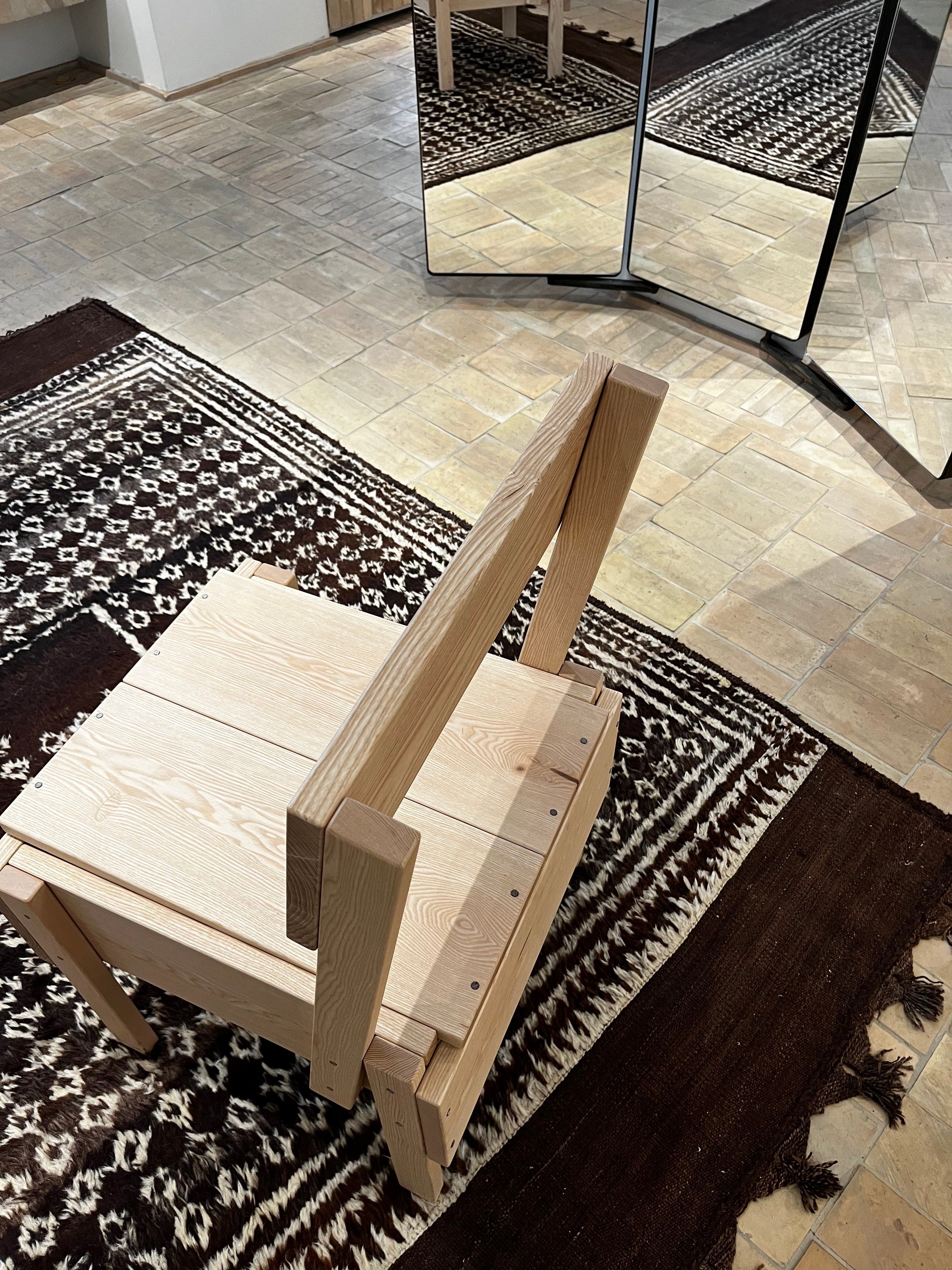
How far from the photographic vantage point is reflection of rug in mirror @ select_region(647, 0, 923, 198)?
7.91 feet

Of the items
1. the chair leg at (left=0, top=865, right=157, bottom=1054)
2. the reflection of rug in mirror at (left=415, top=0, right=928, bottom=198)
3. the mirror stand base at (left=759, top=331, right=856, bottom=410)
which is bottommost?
the mirror stand base at (left=759, top=331, right=856, bottom=410)

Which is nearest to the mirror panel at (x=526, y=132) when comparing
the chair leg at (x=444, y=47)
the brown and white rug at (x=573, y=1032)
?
the chair leg at (x=444, y=47)

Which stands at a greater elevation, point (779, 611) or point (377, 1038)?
point (377, 1038)

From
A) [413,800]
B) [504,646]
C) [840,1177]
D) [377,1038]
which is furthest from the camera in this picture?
[504,646]

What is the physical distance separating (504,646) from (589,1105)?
0.98 metres

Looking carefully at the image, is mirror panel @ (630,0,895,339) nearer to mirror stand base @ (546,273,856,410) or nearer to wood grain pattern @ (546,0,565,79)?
mirror stand base @ (546,273,856,410)

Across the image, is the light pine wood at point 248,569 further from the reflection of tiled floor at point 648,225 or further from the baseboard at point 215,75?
the baseboard at point 215,75

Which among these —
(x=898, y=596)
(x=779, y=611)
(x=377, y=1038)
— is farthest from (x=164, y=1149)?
(x=898, y=596)

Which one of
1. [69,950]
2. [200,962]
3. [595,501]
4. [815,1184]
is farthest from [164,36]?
[815,1184]

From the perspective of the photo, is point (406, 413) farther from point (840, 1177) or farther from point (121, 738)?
point (840, 1177)

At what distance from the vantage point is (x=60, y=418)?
2.78m

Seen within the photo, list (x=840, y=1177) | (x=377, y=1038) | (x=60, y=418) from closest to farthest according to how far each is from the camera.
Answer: (x=377, y=1038), (x=840, y=1177), (x=60, y=418)

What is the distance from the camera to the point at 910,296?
2.54 meters

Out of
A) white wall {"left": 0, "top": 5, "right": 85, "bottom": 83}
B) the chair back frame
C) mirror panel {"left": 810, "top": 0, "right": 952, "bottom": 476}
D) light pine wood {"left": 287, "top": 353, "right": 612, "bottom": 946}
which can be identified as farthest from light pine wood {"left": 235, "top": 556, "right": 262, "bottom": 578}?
white wall {"left": 0, "top": 5, "right": 85, "bottom": 83}
